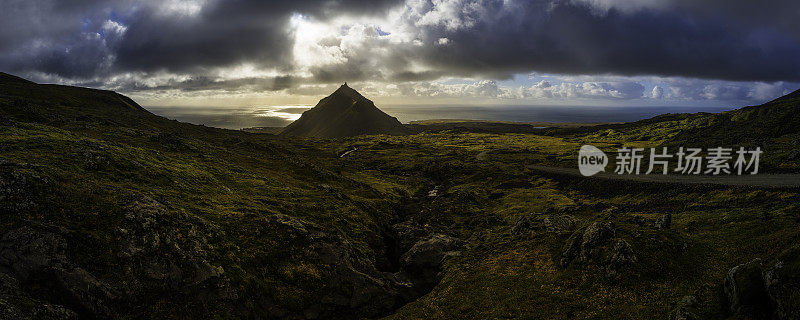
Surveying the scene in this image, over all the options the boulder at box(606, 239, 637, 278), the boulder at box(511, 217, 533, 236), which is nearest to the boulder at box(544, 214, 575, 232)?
the boulder at box(511, 217, 533, 236)

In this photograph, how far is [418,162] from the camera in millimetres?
162000

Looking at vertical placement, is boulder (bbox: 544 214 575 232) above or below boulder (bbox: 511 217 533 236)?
above

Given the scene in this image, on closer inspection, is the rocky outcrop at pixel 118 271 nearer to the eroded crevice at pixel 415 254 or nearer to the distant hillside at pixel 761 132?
the eroded crevice at pixel 415 254

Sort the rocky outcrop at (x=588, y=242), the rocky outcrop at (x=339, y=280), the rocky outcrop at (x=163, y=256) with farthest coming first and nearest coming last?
the rocky outcrop at (x=588, y=242) → the rocky outcrop at (x=339, y=280) → the rocky outcrop at (x=163, y=256)

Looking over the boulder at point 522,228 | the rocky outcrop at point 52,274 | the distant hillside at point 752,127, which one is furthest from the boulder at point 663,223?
the distant hillside at point 752,127

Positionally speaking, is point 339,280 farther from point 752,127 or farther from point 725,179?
point 752,127

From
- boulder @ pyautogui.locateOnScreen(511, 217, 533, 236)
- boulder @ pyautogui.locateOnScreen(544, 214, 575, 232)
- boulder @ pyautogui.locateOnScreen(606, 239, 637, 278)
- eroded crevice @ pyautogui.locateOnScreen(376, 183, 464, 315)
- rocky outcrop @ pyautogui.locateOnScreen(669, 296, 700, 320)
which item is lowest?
eroded crevice @ pyautogui.locateOnScreen(376, 183, 464, 315)

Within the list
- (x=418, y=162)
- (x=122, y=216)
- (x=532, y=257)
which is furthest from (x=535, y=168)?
(x=122, y=216)

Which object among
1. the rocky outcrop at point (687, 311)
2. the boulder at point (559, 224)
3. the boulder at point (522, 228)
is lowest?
the boulder at point (522, 228)

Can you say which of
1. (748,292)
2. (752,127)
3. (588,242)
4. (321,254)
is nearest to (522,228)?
(588,242)

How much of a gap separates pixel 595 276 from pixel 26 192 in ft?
183

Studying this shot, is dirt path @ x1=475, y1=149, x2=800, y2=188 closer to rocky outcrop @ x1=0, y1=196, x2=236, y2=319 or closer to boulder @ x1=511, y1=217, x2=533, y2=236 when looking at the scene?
boulder @ x1=511, y1=217, x2=533, y2=236

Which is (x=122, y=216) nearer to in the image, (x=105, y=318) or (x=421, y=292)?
(x=105, y=318)

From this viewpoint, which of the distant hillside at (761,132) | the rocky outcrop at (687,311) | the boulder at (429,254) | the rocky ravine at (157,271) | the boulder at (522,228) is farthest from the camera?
the distant hillside at (761,132)
